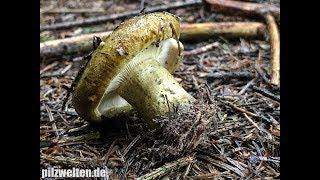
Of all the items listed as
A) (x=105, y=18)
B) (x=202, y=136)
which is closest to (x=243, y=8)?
(x=105, y=18)

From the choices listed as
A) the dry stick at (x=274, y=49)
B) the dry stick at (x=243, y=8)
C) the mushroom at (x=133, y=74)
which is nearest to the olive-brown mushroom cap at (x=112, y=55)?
the mushroom at (x=133, y=74)

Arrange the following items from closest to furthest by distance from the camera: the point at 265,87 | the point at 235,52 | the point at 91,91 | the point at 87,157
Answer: the point at 91,91, the point at 87,157, the point at 265,87, the point at 235,52

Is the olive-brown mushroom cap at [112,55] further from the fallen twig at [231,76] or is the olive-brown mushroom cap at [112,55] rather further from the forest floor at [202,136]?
the fallen twig at [231,76]

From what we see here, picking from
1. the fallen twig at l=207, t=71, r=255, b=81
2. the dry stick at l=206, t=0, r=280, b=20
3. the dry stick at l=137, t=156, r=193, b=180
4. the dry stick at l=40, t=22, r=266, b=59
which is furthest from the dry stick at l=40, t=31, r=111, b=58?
the dry stick at l=137, t=156, r=193, b=180

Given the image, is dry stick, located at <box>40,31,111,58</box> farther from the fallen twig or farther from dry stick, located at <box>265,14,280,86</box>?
dry stick, located at <box>265,14,280,86</box>
